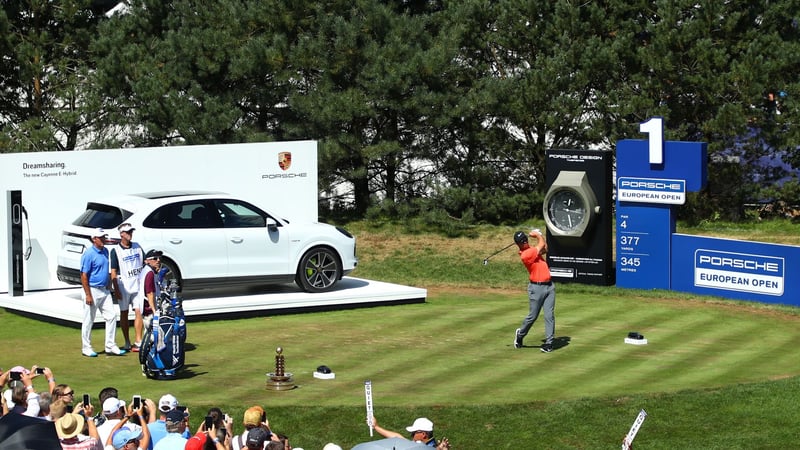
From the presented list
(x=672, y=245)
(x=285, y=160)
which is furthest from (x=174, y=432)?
(x=672, y=245)

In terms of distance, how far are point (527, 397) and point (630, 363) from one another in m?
2.47

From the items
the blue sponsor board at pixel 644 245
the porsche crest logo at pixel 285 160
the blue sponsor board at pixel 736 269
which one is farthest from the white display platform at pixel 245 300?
the blue sponsor board at pixel 736 269

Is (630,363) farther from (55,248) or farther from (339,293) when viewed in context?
(55,248)

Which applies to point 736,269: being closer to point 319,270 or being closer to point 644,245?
point 644,245

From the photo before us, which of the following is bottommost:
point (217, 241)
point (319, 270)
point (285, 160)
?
point (319, 270)

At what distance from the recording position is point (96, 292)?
58.7ft

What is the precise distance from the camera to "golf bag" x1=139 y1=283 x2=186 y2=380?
16406 mm

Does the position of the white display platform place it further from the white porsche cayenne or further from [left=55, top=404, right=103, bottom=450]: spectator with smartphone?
[left=55, top=404, right=103, bottom=450]: spectator with smartphone

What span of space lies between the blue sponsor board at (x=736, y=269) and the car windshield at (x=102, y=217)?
9.91 metres

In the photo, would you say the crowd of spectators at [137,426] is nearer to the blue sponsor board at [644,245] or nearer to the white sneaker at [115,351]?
the white sneaker at [115,351]

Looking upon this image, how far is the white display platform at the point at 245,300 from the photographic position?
20.7m

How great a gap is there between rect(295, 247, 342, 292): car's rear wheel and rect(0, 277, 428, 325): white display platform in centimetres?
18

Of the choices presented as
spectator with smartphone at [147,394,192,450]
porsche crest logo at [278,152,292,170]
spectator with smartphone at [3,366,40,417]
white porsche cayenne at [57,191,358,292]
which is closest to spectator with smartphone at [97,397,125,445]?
spectator with smartphone at [147,394,192,450]

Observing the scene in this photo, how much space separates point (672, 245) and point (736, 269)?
141cm
